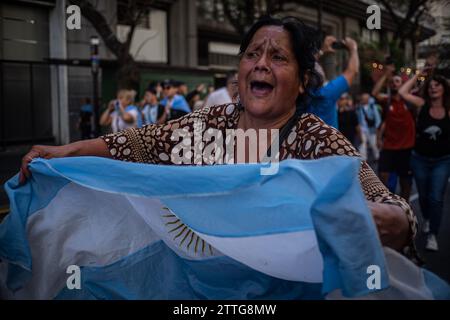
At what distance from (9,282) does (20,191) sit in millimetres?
384

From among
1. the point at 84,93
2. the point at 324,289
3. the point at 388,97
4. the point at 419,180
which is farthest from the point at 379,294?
the point at 84,93

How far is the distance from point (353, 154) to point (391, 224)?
39cm

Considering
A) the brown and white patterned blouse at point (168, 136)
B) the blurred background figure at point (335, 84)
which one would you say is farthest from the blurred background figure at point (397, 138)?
the brown and white patterned blouse at point (168, 136)

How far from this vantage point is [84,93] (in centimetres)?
1641

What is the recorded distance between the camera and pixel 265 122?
2.51m

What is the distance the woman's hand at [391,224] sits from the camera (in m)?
1.75

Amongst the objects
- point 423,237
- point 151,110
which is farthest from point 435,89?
point 151,110

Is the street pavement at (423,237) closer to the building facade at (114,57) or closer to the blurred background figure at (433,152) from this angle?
the blurred background figure at (433,152)

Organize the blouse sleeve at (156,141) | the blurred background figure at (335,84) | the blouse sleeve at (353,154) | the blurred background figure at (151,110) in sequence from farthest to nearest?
the blurred background figure at (151,110), the blurred background figure at (335,84), the blouse sleeve at (156,141), the blouse sleeve at (353,154)

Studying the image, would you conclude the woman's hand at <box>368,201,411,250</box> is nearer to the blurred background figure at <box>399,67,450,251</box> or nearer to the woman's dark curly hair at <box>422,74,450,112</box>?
Answer: the blurred background figure at <box>399,67,450,251</box>

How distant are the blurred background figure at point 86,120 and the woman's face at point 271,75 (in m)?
11.2

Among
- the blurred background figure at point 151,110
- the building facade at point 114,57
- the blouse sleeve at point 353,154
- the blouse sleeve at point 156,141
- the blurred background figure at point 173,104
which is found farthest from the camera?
the blurred background figure at point 151,110

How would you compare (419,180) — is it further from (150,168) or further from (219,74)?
(219,74)

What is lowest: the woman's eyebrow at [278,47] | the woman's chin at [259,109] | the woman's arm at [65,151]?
the woman's arm at [65,151]
